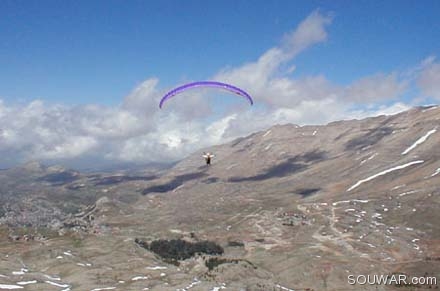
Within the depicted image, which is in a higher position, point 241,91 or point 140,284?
point 241,91

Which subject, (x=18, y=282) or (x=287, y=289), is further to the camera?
(x=287, y=289)

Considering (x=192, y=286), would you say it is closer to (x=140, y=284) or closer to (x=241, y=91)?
(x=140, y=284)

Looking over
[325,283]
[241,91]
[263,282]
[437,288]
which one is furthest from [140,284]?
[437,288]

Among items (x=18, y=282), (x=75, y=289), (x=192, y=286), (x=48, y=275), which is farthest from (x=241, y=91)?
(x=48, y=275)

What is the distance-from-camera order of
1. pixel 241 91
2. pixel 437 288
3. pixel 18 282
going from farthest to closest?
pixel 437 288 → pixel 18 282 → pixel 241 91

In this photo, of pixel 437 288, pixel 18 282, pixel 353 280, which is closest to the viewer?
pixel 18 282

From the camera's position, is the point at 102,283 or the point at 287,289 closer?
the point at 102,283

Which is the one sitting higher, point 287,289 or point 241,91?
point 241,91

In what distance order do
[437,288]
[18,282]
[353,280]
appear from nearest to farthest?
[18,282], [437,288], [353,280]

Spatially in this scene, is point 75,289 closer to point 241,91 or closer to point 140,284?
point 140,284

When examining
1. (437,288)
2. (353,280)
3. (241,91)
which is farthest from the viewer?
(353,280)
